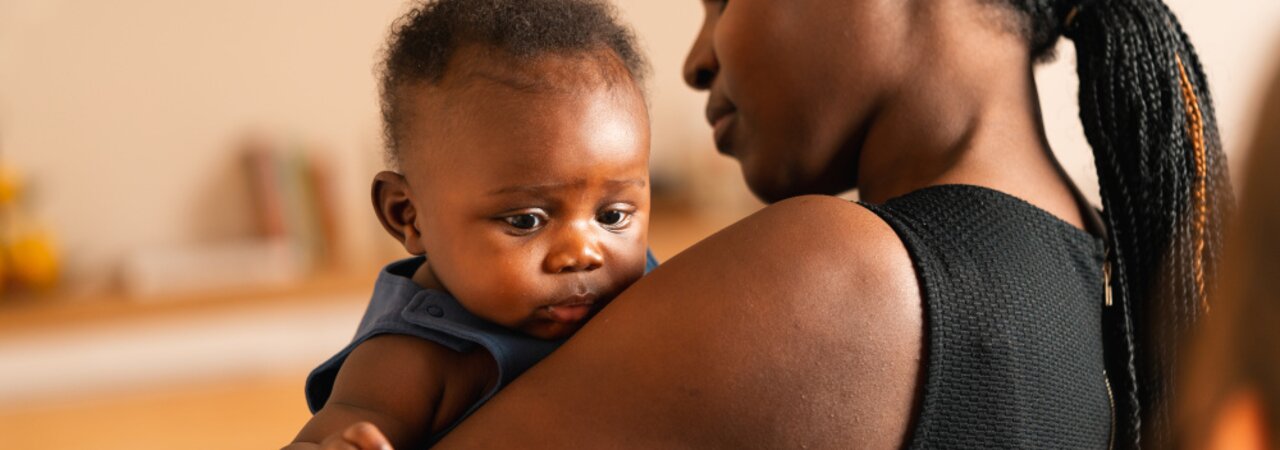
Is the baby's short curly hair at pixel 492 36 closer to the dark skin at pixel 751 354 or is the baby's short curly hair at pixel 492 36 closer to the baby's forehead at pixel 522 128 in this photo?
the baby's forehead at pixel 522 128

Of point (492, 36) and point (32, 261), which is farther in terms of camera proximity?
point (32, 261)

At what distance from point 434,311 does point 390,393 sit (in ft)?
0.28

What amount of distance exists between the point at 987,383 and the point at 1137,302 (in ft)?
0.90

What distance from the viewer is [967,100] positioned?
1090mm

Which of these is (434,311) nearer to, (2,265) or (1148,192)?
(1148,192)

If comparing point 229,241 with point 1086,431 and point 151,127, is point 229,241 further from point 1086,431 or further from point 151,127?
point 1086,431

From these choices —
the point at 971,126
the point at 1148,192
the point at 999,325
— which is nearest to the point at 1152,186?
the point at 1148,192

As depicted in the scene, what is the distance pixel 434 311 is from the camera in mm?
979

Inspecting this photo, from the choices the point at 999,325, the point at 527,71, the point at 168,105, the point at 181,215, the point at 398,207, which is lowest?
the point at 181,215

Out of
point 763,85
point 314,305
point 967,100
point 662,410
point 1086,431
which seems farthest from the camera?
point 314,305

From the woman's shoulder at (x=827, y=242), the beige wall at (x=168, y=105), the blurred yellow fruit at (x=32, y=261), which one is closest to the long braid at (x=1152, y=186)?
the woman's shoulder at (x=827, y=242)

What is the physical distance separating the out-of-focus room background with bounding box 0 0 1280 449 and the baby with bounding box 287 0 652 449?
2.63 metres

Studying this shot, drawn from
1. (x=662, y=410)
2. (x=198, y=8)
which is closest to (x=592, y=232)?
(x=662, y=410)

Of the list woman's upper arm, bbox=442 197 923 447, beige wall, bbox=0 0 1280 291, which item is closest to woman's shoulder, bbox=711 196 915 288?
woman's upper arm, bbox=442 197 923 447
